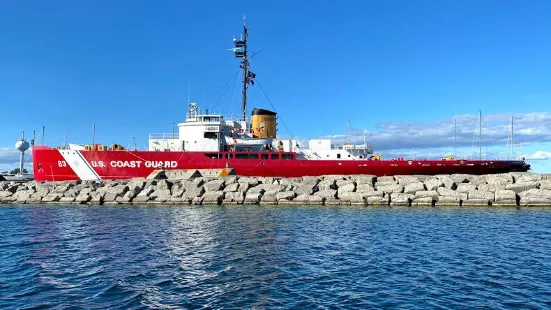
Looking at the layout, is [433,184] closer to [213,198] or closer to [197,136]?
[213,198]

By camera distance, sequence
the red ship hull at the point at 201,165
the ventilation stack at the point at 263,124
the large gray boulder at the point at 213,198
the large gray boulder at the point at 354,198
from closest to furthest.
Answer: the large gray boulder at the point at 354,198, the large gray boulder at the point at 213,198, the red ship hull at the point at 201,165, the ventilation stack at the point at 263,124

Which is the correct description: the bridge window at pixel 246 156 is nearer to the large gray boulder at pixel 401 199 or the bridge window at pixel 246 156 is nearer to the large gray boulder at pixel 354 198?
the large gray boulder at pixel 354 198

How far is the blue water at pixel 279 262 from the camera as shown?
8.02 m

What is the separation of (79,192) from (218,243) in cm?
2065

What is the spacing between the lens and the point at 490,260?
35.8ft

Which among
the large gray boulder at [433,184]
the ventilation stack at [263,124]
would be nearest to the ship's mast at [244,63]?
the ventilation stack at [263,124]

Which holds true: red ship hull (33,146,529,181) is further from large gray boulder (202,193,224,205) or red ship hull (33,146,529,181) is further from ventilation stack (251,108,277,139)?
large gray boulder (202,193,224,205)

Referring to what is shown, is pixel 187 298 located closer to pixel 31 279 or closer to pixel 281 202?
pixel 31 279

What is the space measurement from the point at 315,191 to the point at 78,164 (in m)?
24.7

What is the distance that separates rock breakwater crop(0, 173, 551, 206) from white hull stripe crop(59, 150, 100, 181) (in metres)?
6.34

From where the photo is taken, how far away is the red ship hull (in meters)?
37.0

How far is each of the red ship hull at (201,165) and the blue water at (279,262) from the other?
18.0 metres

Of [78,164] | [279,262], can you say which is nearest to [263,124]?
[78,164]

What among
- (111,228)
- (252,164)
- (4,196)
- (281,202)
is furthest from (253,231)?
(4,196)
